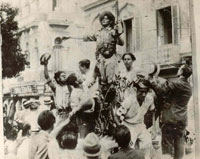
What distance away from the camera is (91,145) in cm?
119

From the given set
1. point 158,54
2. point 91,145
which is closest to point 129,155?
point 91,145

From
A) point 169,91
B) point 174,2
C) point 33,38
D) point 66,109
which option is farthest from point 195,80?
point 33,38

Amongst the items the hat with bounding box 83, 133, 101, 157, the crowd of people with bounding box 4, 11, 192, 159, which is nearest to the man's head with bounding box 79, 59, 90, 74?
the crowd of people with bounding box 4, 11, 192, 159

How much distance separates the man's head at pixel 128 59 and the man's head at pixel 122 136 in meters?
0.20

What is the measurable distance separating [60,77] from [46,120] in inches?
5.7

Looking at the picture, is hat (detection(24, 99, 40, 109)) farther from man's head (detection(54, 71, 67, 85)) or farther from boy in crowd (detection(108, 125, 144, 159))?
boy in crowd (detection(108, 125, 144, 159))

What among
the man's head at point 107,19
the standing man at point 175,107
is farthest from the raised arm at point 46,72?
the standing man at point 175,107

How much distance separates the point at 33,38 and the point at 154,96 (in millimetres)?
445

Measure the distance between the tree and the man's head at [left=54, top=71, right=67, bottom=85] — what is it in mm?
106

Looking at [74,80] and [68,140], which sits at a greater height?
[74,80]

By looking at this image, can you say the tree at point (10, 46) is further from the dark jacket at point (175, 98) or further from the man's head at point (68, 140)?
the dark jacket at point (175, 98)

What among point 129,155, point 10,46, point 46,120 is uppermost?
point 10,46

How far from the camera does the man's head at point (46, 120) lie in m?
1.17

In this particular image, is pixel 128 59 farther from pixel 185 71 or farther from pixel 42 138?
pixel 42 138
